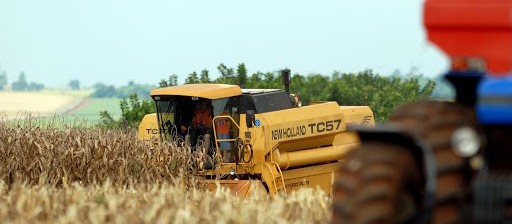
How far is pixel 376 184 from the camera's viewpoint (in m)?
7.36

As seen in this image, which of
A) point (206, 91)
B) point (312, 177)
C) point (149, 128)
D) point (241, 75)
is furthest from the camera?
point (241, 75)

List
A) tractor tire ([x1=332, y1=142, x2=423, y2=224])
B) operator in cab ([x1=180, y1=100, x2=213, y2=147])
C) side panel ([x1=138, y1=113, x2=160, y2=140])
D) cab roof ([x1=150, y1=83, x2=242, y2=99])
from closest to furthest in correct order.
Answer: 1. tractor tire ([x1=332, y1=142, x2=423, y2=224])
2. cab roof ([x1=150, y1=83, x2=242, y2=99])
3. operator in cab ([x1=180, y1=100, x2=213, y2=147])
4. side panel ([x1=138, y1=113, x2=160, y2=140])

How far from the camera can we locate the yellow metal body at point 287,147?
2134cm

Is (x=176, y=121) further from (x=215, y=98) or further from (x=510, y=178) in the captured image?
(x=510, y=178)

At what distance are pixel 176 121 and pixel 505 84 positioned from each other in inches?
595

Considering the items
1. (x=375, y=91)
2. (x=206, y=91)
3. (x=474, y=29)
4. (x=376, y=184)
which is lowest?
(x=375, y=91)

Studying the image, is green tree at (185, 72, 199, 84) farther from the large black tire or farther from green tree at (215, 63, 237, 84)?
the large black tire

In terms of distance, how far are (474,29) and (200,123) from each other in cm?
1445

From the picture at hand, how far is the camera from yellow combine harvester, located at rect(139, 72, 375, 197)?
70.1ft

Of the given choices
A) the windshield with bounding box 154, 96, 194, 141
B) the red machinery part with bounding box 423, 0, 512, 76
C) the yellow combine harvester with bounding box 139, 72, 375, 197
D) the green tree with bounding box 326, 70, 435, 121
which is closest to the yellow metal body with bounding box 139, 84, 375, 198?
the yellow combine harvester with bounding box 139, 72, 375, 197

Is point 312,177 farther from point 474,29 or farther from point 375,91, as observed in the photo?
point 375,91

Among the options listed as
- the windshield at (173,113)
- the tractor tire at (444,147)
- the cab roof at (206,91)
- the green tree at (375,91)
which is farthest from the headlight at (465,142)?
the green tree at (375,91)

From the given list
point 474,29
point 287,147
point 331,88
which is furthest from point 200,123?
point 331,88

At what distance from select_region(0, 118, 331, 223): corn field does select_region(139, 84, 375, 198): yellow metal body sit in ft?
3.53
